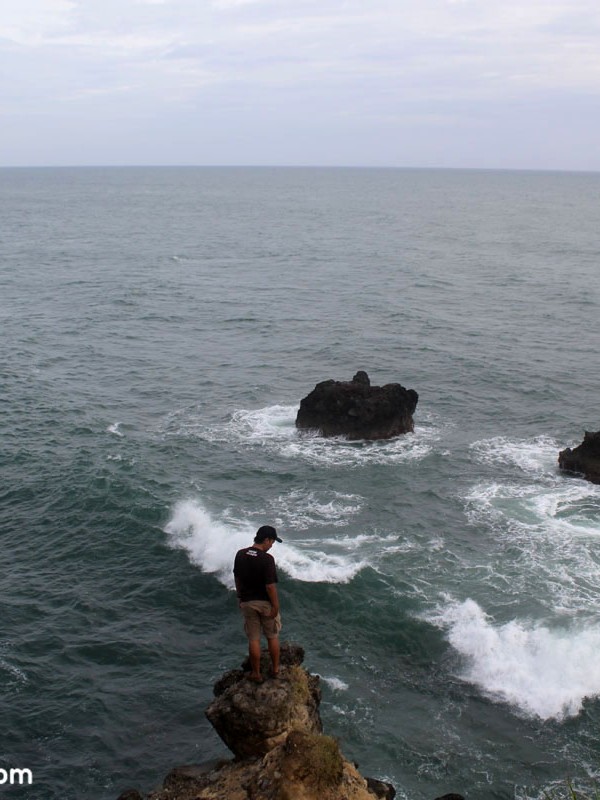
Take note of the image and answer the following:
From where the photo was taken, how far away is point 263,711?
14727mm

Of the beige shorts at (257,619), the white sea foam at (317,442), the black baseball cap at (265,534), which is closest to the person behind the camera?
the black baseball cap at (265,534)

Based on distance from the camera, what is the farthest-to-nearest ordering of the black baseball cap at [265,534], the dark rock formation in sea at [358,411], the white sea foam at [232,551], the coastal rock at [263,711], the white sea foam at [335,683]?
1. the dark rock formation in sea at [358,411]
2. the white sea foam at [232,551]
3. the white sea foam at [335,683]
4. the coastal rock at [263,711]
5. the black baseball cap at [265,534]

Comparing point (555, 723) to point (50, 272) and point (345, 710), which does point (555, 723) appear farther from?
point (50, 272)

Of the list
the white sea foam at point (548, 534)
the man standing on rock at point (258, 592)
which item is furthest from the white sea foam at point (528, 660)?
the man standing on rock at point (258, 592)

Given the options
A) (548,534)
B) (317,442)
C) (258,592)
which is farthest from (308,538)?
(258,592)

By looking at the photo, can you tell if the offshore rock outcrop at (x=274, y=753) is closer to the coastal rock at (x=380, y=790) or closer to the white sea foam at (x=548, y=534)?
the coastal rock at (x=380, y=790)

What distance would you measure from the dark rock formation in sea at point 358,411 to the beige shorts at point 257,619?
26.9 m

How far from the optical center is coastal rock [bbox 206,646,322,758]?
14.7 m

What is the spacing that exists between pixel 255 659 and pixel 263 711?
92 centimetres

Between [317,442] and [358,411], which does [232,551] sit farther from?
[358,411]

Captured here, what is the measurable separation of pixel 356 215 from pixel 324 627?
157051mm

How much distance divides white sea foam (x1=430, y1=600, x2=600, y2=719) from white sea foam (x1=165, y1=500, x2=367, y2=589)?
4.36 meters

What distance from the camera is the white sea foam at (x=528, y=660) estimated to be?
910 inches

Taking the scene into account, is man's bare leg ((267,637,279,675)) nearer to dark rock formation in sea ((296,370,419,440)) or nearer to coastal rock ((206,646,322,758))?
coastal rock ((206,646,322,758))
